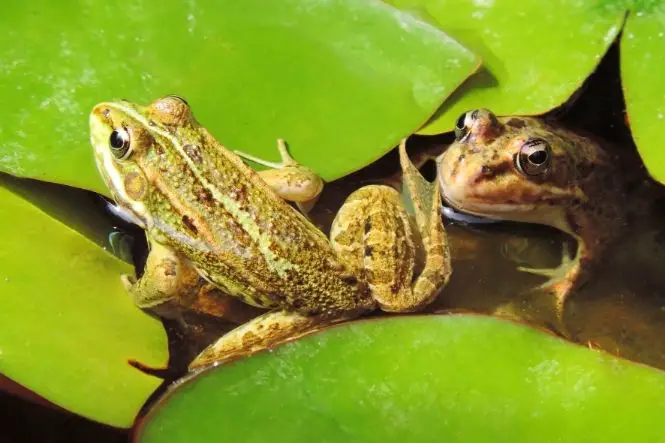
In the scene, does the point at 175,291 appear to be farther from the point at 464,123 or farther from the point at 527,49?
the point at 527,49

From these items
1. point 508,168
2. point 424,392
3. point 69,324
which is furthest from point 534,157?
point 69,324

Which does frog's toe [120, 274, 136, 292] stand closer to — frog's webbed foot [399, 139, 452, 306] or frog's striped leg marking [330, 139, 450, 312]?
frog's striped leg marking [330, 139, 450, 312]

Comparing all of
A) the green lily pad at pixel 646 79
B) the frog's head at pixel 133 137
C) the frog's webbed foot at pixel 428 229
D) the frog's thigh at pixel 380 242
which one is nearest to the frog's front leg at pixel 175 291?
the frog's head at pixel 133 137

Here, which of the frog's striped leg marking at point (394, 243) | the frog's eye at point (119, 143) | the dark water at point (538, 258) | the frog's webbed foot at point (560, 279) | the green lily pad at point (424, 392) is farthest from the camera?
the frog's webbed foot at point (560, 279)

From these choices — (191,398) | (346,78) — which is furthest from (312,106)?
(191,398)

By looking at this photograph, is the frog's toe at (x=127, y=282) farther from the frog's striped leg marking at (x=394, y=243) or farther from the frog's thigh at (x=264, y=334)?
the frog's striped leg marking at (x=394, y=243)

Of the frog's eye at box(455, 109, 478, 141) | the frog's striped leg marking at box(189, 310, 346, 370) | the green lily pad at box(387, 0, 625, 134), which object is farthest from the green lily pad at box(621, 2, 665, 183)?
the frog's striped leg marking at box(189, 310, 346, 370)

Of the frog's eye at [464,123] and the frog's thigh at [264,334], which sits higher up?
the frog's eye at [464,123]
